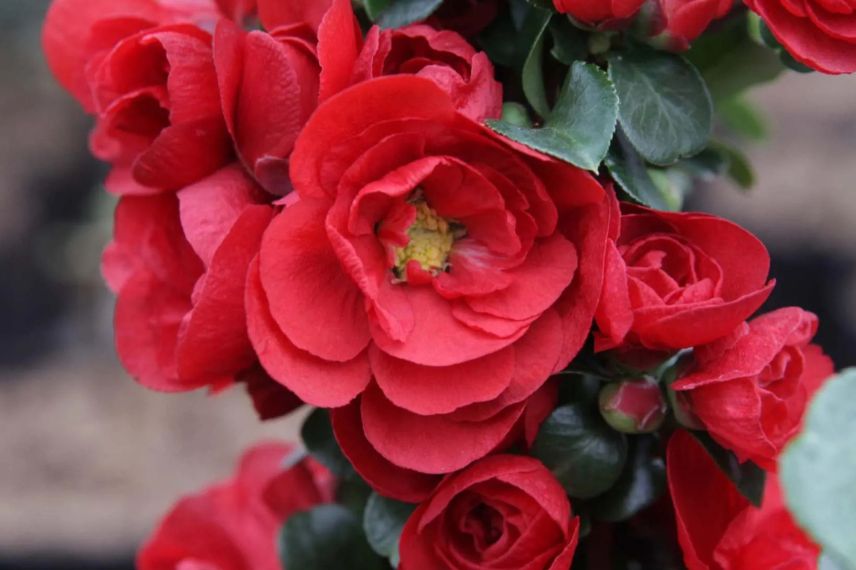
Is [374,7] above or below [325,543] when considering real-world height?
above

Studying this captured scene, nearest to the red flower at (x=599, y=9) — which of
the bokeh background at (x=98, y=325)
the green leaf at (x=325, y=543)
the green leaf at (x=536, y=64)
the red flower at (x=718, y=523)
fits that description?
the green leaf at (x=536, y=64)

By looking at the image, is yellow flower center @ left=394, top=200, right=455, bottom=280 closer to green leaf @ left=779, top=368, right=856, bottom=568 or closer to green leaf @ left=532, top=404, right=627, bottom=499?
green leaf @ left=532, top=404, right=627, bottom=499

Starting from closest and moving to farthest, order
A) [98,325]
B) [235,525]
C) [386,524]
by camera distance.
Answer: [386,524]
[235,525]
[98,325]

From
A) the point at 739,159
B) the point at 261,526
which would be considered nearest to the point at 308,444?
the point at 261,526

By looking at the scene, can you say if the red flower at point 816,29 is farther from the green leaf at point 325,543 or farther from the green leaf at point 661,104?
the green leaf at point 325,543

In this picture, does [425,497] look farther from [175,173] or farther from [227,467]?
[227,467]

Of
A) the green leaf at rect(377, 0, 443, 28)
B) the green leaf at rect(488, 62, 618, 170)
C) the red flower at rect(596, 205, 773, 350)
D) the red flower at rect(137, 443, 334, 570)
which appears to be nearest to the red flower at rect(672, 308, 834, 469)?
the red flower at rect(596, 205, 773, 350)

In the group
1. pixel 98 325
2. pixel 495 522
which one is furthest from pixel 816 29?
pixel 98 325

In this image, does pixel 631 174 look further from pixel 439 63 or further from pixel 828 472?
pixel 828 472
